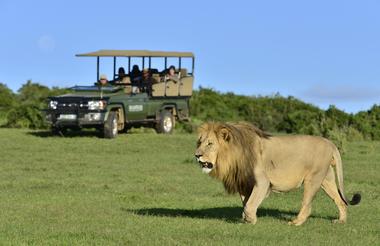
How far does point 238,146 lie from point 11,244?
346cm

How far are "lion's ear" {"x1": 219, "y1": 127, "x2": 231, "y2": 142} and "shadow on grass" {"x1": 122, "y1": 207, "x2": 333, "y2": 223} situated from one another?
3.99 ft

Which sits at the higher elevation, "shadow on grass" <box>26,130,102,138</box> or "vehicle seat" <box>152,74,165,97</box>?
"vehicle seat" <box>152,74,165,97</box>

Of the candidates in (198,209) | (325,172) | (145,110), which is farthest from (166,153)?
(325,172)

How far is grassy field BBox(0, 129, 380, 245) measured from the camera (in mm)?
10617

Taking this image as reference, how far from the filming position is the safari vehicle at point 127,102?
28.5m

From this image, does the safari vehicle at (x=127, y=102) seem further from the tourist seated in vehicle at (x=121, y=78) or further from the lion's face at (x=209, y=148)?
the lion's face at (x=209, y=148)

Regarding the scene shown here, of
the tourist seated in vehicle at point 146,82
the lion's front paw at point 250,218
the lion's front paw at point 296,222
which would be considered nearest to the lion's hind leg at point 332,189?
the lion's front paw at point 296,222

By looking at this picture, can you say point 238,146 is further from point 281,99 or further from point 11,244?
point 281,99

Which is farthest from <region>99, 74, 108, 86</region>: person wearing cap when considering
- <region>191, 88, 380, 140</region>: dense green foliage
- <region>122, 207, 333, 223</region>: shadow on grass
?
<region>122, 207, 333, 223</region>: shadow on grass

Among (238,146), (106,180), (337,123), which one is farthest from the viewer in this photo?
(337,123)

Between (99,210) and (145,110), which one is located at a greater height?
(145,110)

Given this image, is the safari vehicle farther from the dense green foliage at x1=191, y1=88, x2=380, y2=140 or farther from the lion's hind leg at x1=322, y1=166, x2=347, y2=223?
the lion's hind leg at x1=322, y1=166, x2=347, y2=223

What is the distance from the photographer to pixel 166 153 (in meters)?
25.7

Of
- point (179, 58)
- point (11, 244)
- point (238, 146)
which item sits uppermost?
point (179, 58)
